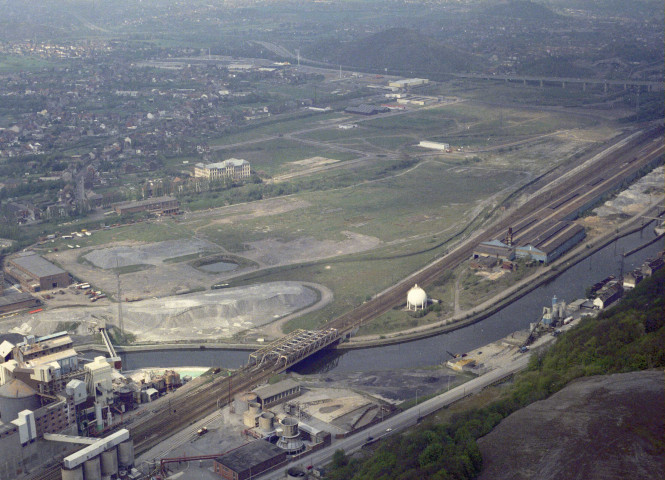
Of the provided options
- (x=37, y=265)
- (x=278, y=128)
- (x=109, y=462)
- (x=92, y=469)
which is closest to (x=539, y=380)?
(x=109, y=462)

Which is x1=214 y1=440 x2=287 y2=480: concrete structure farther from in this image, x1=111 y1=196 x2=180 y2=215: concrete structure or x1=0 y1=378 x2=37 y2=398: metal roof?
x1=111 y1=196 x2=180 y2=215: concrete structure

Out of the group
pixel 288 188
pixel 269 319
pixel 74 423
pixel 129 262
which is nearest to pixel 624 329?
pixel 269 319

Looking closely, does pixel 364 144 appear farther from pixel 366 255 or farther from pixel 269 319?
pixel 269 319

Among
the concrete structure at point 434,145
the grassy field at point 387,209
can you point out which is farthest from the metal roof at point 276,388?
the concrete structure at point 434,145

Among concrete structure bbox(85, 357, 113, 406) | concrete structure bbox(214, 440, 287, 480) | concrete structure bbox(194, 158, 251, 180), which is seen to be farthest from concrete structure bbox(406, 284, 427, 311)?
concrete structure bbox(194, 158, 251, 180)

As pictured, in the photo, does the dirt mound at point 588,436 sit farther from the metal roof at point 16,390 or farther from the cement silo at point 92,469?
the metal roof at point 16,390
